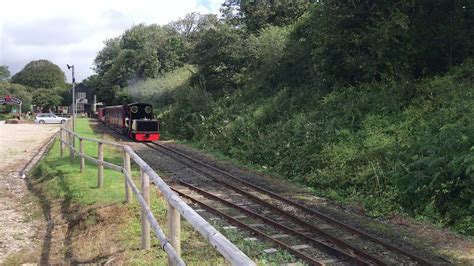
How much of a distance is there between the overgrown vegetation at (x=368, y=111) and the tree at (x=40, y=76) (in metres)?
111

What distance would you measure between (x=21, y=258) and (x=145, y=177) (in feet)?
8.25

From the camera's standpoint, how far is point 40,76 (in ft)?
420

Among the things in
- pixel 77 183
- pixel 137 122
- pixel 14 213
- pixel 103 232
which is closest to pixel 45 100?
pixel 137 122

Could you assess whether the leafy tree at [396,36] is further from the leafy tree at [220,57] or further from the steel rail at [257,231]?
the leafy tree at [220,57]

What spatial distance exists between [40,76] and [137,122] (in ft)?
367

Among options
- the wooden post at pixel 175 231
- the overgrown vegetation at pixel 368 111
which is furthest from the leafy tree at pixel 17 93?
the wooden post at pixel 175 231

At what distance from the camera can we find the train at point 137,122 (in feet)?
90.2

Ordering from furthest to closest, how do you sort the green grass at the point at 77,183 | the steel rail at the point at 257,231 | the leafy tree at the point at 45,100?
1. the leafy tree at the point at 45,100
2. the green grass at the point at 77,183
3. the steel rail at the point at 257,231

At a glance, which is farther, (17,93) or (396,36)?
(17,93)

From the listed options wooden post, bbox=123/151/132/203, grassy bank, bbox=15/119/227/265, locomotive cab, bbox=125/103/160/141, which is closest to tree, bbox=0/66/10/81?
locomotive cab, bbox=125/103/160/141

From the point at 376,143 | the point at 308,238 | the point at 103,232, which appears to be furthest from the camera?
the point at 376,143

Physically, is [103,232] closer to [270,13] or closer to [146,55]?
[270,13]

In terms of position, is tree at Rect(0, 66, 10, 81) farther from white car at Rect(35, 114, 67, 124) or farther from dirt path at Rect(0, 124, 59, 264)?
dirt path at Rect(0, 124, 59, 264)

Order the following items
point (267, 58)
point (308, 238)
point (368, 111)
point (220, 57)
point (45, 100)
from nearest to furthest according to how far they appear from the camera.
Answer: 1. point (308, 238)
2. point (368, 111)
3. point (267, 58)
4. point (220, 57)
5. point (45, 100)
